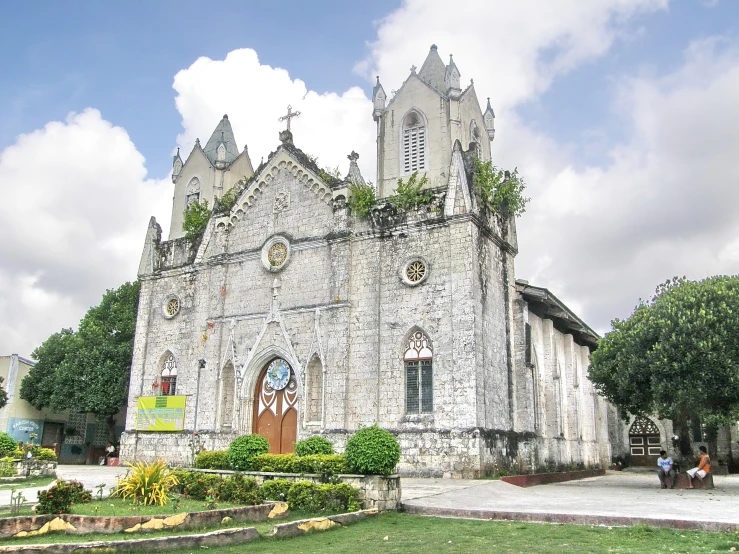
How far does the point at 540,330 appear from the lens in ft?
97.3

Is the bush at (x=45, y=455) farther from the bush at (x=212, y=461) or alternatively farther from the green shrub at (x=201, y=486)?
the green shrub at (x=201, y=486)

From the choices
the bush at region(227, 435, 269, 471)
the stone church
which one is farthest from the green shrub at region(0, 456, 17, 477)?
the bush at region(227, 435, 269, 471)

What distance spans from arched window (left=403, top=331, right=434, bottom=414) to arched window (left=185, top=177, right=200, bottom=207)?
1521 cm

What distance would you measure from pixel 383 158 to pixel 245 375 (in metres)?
10.3

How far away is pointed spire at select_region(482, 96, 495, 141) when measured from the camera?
102ft

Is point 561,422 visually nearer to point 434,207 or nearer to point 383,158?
point 434,207

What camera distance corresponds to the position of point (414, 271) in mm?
24203

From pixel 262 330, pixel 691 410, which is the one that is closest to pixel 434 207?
pixel 262 330

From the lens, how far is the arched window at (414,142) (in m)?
27.3

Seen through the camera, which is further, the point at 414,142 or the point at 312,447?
the point at 414,142

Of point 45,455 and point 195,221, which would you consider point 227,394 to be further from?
point 195,221

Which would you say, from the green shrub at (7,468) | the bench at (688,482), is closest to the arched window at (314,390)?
the green shrub at (7,468)

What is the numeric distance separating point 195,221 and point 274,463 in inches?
678

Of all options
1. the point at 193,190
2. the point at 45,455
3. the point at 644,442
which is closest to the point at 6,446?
the point at 45,455
